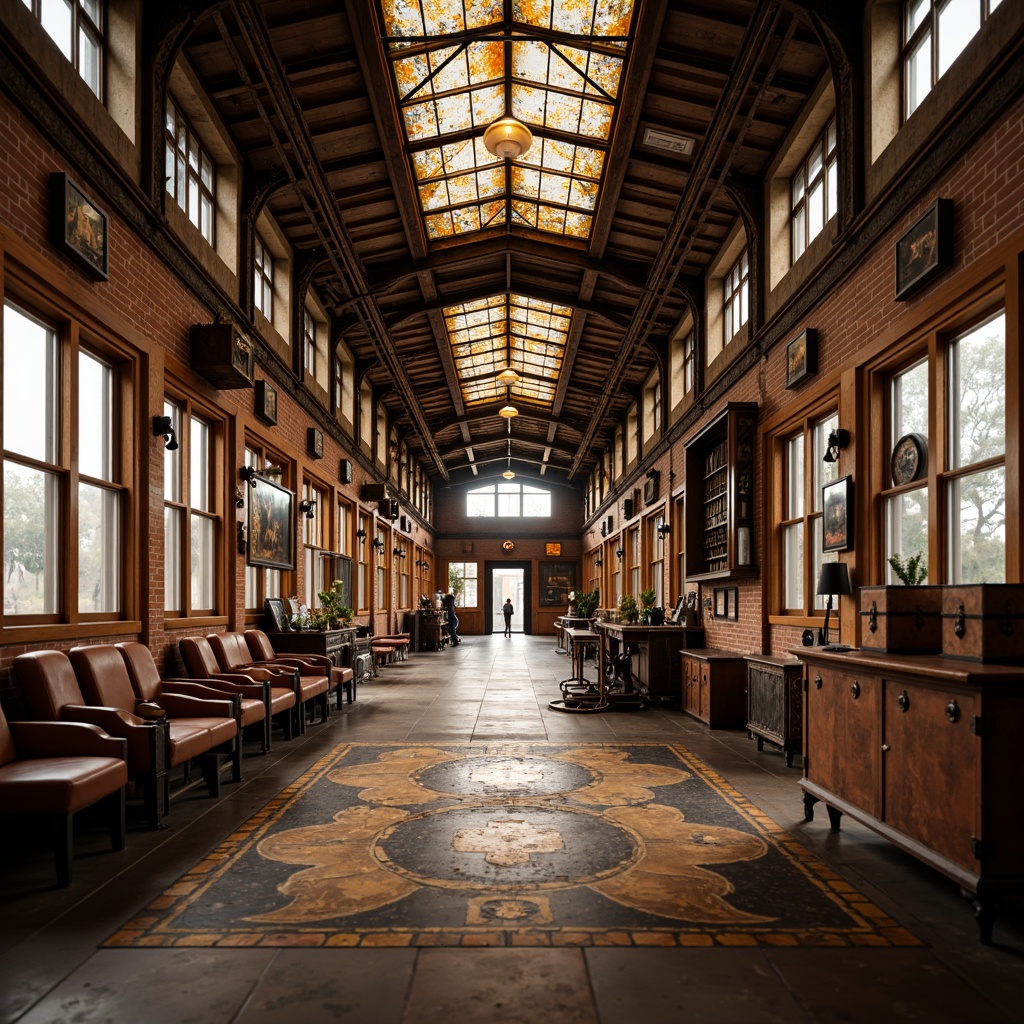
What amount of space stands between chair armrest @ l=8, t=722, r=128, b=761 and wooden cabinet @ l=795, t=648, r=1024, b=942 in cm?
362

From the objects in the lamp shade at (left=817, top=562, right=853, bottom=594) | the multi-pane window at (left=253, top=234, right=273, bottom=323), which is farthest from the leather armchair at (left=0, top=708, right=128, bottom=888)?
the multi-pane window at (left=253, top=234, right=273, bottom=323)

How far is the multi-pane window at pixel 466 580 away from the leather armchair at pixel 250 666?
2016cm

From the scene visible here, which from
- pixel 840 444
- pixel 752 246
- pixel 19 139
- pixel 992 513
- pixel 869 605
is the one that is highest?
pixel 752 246

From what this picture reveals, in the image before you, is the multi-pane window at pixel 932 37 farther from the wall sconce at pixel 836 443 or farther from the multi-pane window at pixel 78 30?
the multi-pane window at pixel 78 30

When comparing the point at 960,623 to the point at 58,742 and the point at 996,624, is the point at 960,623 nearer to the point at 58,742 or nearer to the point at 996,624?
the point at 996,624

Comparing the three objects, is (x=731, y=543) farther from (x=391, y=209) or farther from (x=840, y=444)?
(x=391, y=209)

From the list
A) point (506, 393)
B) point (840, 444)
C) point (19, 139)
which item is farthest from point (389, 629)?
point (19, 139)

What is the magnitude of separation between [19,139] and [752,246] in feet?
21.5

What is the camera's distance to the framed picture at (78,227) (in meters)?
4.87

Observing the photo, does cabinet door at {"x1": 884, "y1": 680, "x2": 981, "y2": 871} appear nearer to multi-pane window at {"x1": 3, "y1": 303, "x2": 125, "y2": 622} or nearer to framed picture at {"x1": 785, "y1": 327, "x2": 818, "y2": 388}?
framed picture at {"x1": 785, "y1": 327, "x2": 818, "y2": 388}

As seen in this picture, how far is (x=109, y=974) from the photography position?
2814mm

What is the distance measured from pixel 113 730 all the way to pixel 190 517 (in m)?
3.11

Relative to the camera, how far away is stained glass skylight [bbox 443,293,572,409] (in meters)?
14.2

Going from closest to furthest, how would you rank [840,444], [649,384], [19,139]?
[19,139]
[840,444]
[649,384]
